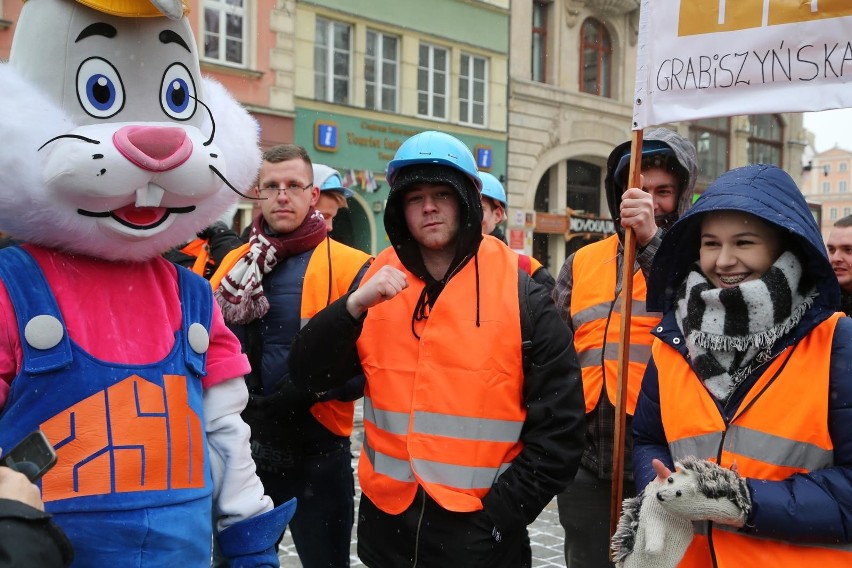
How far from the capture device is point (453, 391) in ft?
8.43

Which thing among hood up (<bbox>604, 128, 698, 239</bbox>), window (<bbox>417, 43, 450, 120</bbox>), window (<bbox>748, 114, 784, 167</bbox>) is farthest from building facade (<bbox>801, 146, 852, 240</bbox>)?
hood up (<bbox>604, 128, 698, 239</bbox>)

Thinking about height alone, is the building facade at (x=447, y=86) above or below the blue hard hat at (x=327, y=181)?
above

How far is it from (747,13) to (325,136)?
13.9m

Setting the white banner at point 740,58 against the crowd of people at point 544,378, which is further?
the white banner at point 740,58

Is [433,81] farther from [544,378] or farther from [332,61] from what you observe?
[544,378]

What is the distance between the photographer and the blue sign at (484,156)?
18844 mm

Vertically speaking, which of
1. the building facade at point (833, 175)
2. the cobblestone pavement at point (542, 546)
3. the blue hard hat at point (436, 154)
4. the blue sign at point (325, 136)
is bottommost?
the cobblestone pavement at point (542, 546)

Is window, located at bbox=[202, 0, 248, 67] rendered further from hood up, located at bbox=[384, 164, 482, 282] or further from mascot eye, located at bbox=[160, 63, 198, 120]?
mascot eye, located at bbox=[160, 63, 198, 120]

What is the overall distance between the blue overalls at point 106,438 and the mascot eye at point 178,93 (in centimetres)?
55

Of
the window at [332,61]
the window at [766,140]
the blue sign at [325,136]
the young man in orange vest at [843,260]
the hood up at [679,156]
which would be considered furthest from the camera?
the window at [766,140]

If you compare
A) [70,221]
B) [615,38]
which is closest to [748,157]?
[615,38]

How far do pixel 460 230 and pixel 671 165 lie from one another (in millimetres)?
1024

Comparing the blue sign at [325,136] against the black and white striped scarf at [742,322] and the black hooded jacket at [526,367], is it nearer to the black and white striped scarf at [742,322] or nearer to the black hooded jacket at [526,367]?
the black hooded jacket at [526,367]

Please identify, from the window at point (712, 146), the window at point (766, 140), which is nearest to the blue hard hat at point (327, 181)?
the window at point (712, 146)
